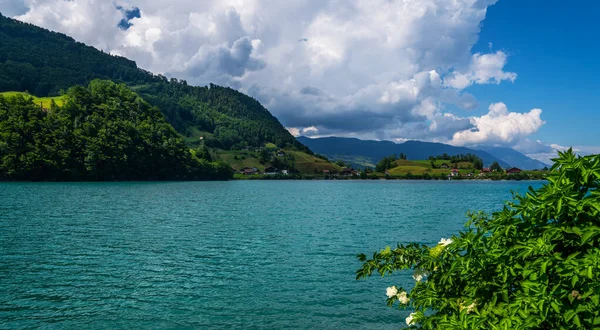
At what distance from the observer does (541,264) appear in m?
5.66

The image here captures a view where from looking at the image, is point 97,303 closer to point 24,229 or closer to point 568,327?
point 568,327

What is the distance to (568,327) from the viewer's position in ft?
18.0

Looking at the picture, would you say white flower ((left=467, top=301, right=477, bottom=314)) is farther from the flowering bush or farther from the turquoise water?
the turquoise water

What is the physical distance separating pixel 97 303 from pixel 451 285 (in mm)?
19572

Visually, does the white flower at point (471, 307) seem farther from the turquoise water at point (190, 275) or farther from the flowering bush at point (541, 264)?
the turquoise water at point (190, 275)

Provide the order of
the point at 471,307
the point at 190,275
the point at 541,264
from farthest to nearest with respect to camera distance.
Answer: the point at 190,275
the point at 471,307
the point at 541,264

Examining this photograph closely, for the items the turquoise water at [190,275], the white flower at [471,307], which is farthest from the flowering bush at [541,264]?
the turquoise water at [190,275]

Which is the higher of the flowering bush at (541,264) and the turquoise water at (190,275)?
the flowering bush at (541,264)

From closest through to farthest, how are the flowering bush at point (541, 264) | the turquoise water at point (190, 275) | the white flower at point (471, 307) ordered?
the flowering bush at point (541, 264)
the white flower at point (471, 307)
the turquoise water at point (190, 275)

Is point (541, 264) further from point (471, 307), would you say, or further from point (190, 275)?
point (190, 275)

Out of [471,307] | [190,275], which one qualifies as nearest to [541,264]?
[471,307]

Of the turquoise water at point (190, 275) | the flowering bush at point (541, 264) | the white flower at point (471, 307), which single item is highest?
the flowering bush at point (541, 264)

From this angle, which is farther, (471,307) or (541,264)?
(471,307)

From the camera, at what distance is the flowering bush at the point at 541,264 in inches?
213
